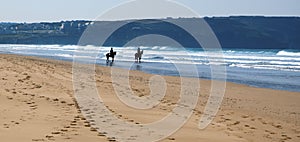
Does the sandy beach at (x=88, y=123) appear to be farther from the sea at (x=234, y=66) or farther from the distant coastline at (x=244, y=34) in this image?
the distant coastline at (x=244, y=34)

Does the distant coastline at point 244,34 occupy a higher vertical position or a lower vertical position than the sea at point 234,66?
higher

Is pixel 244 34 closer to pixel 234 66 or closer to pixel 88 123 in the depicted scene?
pixel 234 66

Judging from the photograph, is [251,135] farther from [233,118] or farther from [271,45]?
[271,45]

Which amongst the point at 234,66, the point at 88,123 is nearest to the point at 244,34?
the point at 234,66

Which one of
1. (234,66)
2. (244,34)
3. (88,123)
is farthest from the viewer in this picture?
(244,34)

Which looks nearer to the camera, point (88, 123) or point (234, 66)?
point (88, 123)

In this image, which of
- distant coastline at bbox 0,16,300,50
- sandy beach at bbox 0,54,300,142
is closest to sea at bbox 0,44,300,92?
sandy beach at bbox 0,54,300,142

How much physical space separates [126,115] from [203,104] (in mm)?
3803

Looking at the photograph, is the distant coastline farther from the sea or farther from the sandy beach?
the sandy beach

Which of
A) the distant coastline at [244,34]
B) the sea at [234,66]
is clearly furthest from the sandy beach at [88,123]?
the distant coastline at [244,34]

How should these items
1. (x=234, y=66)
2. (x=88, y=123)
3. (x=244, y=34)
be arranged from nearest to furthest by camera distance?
(x=88, y=123) → (x=234, y=66) → (x=244, y=34)

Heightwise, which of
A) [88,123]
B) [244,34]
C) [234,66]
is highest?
[244,34]

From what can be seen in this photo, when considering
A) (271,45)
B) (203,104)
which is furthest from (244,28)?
(203,104)

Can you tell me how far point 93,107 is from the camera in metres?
9.39
